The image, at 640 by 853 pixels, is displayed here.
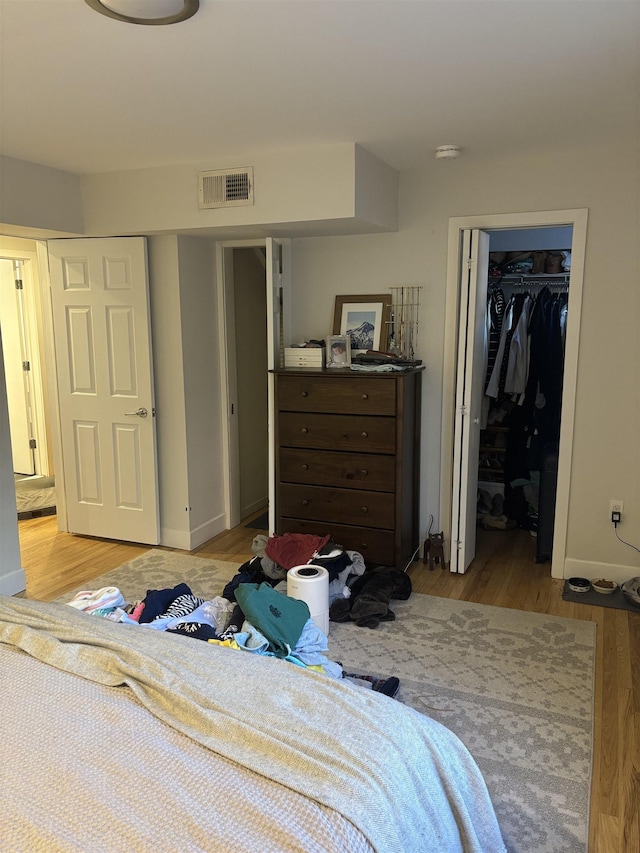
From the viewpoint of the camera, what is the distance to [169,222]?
12.4 ft

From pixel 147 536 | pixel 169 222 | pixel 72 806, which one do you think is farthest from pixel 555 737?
pixel 169 222

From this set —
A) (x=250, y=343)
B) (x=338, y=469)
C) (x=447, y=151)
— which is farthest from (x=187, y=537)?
(x=447, y=151)

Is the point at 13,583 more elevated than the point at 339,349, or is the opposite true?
the point at 339,349

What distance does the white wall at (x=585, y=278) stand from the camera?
11.5 feet

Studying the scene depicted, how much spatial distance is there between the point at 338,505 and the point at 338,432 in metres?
0.44

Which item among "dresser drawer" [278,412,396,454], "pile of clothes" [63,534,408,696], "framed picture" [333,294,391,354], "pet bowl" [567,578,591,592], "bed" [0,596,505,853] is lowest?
"pet bowl" [567,578,591,592]

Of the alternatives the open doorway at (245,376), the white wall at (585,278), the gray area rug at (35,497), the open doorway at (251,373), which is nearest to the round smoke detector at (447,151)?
the white wall at (585,278)

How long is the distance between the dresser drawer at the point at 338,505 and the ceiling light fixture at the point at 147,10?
2.58 m

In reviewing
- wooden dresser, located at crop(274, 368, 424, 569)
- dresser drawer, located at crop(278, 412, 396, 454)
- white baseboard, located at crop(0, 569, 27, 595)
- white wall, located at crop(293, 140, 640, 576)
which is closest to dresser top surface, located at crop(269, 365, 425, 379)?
wooden dresser, located at crop(274, 368, 424, 569)

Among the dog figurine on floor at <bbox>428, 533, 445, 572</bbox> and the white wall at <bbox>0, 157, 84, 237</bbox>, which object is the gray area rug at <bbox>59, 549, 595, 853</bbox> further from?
the white wall at <bbox>0, 157, 84, 237</bbox>

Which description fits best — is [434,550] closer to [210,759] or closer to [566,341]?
[566,341]

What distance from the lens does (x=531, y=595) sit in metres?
3.65

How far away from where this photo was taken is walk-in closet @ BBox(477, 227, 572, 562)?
4531mm

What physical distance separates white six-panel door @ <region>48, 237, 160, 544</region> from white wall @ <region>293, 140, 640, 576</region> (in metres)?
1.20
